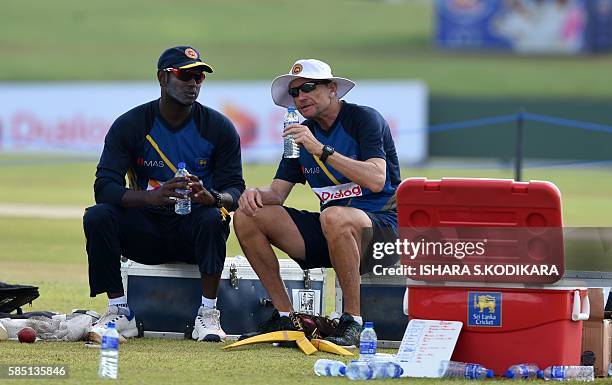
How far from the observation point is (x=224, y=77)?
46.8 m

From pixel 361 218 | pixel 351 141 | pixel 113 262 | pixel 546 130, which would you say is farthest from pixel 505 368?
pixel 546 130

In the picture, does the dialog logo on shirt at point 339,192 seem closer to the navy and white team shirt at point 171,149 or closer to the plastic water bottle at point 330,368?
the navy and white team shirt at point 171,149

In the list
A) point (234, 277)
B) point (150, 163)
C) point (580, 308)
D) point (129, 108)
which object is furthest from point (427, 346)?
point (129, 108)

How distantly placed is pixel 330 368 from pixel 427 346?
0.46m

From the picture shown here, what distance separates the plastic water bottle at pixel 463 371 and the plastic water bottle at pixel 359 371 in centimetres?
35

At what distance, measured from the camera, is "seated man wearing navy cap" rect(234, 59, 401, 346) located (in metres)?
7.68

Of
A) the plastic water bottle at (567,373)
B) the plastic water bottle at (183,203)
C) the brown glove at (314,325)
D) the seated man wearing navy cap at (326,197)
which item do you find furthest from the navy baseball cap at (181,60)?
the plastic water bottle at (567,373)

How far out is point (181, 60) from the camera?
8266 millimetres

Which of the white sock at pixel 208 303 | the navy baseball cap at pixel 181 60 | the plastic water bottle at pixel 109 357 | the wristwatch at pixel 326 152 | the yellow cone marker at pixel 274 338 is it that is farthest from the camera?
the navy baseball cap at pixel 181 60

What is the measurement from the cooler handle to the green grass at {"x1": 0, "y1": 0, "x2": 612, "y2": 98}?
121ft

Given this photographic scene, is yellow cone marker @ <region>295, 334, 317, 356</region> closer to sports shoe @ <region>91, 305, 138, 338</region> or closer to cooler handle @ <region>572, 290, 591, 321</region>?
sports shoe @ <region>91, 305, 138, 338</region>

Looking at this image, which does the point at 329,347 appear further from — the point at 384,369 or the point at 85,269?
the point at 85,269

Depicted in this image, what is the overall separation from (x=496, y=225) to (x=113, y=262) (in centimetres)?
247

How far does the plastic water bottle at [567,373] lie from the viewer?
6.46 metres
